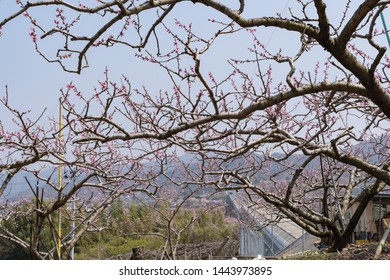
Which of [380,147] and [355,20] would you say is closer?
[355,20]

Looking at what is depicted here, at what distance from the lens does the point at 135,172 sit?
144 inches

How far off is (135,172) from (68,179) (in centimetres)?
49

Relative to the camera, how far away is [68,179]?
342 centimetres

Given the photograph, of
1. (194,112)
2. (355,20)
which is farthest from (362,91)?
(194,112)

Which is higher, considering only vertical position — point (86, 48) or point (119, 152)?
point (86, 48)

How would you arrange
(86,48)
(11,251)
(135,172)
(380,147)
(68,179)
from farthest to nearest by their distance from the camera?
(11,251) → (380,147) → (135,172) → (68,179) → (86,48)

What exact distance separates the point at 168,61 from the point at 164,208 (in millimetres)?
5062

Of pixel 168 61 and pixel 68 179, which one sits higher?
pixel 168 61

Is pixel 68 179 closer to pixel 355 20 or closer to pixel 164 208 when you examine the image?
pixel 355 20
